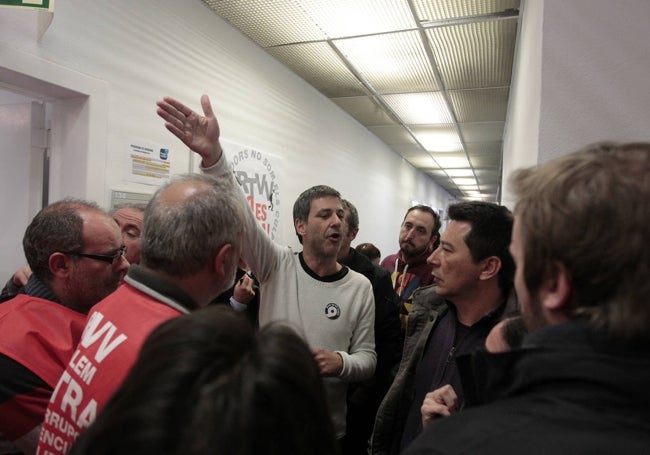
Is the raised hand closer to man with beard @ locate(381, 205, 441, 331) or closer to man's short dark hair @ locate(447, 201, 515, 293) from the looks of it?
man's short dark hair @ locate(447, 201, 515, 293)

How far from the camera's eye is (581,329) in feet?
1.79

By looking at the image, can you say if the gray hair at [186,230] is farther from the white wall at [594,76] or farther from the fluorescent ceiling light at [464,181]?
the fluorescent ceiling light at [464,181]

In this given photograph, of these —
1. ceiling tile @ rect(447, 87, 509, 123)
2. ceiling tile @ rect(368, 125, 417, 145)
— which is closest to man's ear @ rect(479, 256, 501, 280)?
ceiling tile @ rect(447, 87, 509, 123)

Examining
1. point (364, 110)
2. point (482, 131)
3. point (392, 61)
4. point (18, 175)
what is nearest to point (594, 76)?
point (392, 61)

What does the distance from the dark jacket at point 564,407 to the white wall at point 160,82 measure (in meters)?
2.06

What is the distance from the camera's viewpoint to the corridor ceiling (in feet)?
9.11

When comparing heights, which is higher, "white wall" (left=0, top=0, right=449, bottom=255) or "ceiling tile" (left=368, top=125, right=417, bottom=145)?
"ceiling tile" (left=368, top=125, right=417, bottom=145)

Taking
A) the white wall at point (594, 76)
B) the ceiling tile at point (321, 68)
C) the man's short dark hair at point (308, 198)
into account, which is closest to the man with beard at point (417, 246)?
the man's short dark hair at point (308, 198)

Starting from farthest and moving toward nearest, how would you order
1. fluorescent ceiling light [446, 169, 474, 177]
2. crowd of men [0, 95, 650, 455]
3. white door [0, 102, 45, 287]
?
fluorescent ceiling light [446, 169, 474, 177], white door [0, 102, 45, 287], crowd of men [0, 95, 650, 455]

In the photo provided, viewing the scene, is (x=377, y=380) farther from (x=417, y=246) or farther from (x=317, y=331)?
(x=417, y=246)

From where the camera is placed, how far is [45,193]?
2.19m

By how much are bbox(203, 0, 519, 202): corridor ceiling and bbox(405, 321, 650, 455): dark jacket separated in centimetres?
258

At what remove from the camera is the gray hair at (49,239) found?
4.04 feet

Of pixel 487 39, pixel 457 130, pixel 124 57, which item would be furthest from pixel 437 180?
pixel 124 57
